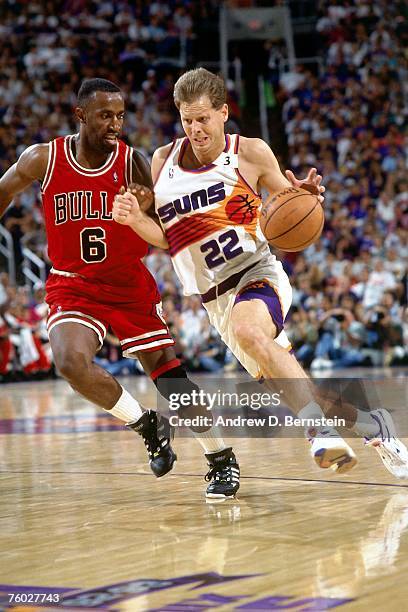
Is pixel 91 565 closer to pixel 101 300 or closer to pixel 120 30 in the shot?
pixel 101 300

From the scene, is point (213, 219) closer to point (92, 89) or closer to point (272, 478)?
point (92, 89)

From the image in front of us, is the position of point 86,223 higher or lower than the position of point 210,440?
higher

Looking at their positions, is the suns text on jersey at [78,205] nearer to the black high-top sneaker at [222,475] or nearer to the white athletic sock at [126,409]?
the white athletic sock at [126,409]

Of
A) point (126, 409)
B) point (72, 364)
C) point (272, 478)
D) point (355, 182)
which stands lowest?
point (272, 478)

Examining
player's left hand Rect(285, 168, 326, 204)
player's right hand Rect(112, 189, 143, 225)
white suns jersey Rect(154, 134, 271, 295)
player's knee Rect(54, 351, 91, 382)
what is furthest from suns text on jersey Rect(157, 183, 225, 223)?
player's knee Rect(54, 351, 91, 382)

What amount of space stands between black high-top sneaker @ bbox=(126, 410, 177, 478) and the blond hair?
1746 millimetres

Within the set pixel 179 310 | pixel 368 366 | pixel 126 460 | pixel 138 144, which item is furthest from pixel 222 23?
pixel 126 460

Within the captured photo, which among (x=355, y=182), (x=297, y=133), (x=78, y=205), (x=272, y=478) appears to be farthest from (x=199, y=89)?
(x=297, y=133)

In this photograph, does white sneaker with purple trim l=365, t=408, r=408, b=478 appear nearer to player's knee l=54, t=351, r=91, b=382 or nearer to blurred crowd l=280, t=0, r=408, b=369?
player's knee l=54, t=351, r=91, b=382

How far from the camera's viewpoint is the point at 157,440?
17.9ft

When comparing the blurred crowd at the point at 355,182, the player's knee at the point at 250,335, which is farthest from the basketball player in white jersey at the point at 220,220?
the blurred crowd at the point at 355,182

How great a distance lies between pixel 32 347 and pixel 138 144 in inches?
214

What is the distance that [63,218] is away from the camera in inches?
217

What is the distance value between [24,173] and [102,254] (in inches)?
25.4
